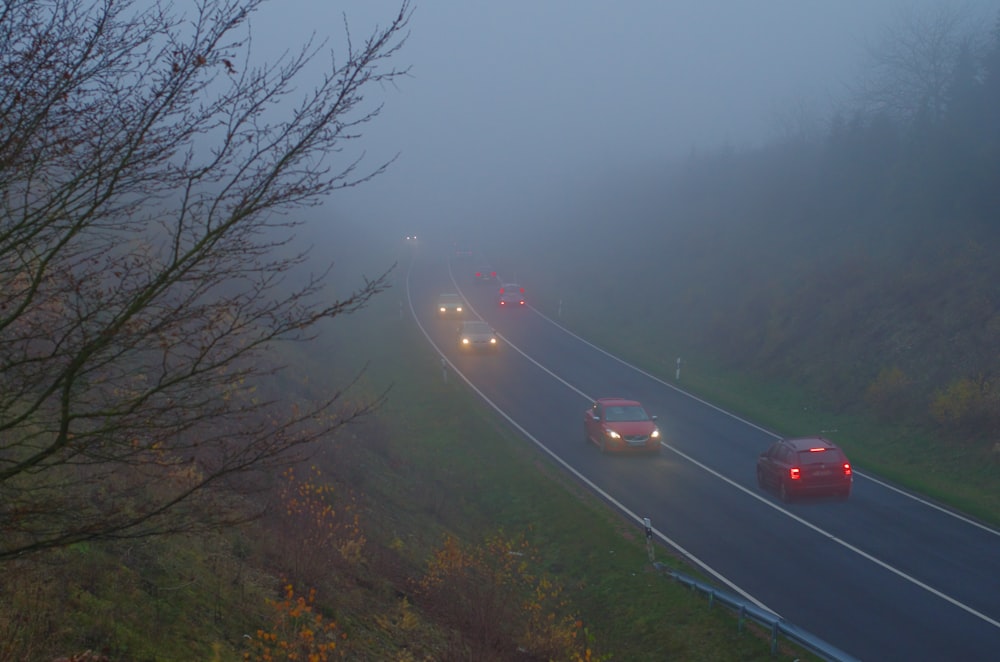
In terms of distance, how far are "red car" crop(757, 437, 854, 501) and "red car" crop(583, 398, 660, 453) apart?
4.51 metres

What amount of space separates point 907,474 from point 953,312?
9.23m

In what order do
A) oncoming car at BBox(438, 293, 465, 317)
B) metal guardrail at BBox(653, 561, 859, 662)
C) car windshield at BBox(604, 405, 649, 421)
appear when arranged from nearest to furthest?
metal guardrail at BBox(653, 561, 859, 662) < car windshield at BBox(604, 405, 649, 421) < oncoming car at BBox(438, 293, 465, 317)

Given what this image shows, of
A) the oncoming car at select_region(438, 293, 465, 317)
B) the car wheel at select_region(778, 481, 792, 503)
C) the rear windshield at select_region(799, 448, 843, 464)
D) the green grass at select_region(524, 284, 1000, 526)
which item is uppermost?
the rear windshield at select_region(799, 448, 843, 464)

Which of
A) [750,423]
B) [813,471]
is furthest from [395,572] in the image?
[750,423]

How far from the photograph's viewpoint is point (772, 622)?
994 cm

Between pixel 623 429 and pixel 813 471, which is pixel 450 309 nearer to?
pixel 623 429

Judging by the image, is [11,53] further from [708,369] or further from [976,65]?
[976,65]

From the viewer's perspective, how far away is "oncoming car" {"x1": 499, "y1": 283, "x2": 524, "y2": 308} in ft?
160

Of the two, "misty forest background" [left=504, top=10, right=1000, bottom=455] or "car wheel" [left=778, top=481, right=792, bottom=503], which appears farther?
"misty forest background" [left=504, top=10, right=1000, bottom=455]

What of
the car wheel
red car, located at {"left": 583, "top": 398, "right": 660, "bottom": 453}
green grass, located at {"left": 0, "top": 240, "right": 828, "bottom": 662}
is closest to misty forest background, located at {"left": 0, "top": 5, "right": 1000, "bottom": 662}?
green grass, located at {"left": 0, "top": 240, "right": 828, "bottom": 662}

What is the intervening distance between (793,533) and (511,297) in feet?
115

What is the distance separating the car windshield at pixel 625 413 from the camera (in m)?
21.5

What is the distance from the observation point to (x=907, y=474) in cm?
1969

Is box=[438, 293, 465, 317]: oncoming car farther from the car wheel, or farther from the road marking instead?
the car wheel
